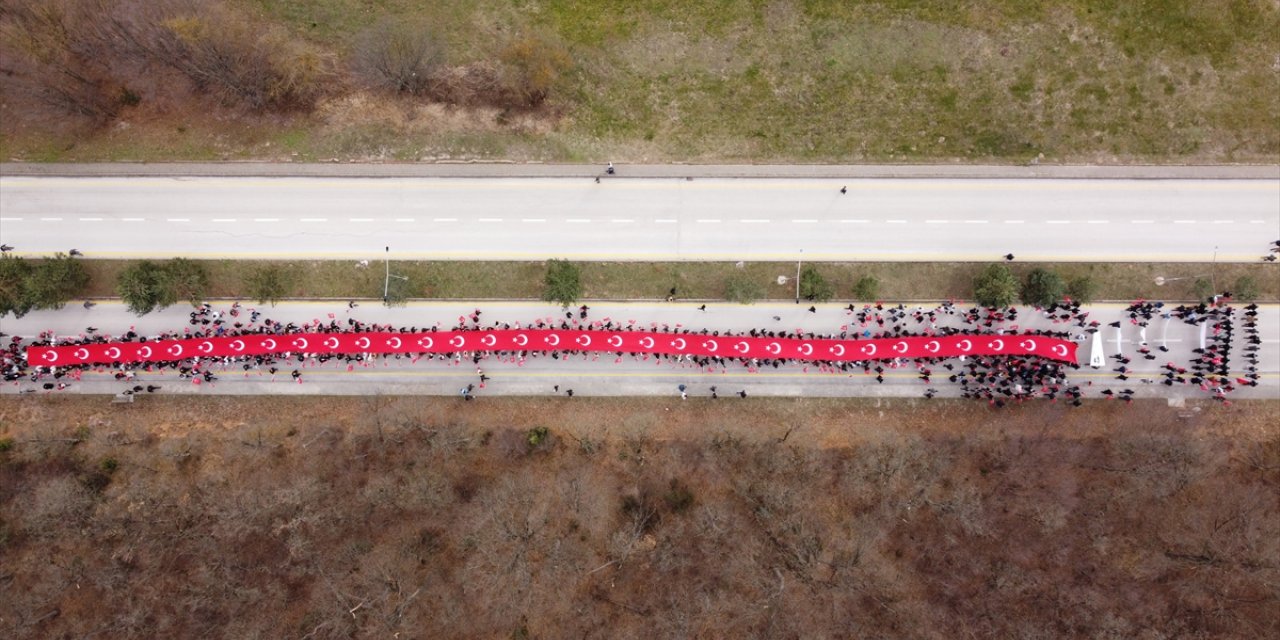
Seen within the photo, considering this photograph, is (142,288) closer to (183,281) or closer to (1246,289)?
(183,281)

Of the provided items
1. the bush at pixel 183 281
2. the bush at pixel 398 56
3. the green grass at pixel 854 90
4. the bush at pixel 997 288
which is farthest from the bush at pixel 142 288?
the bush at pixel 997 288

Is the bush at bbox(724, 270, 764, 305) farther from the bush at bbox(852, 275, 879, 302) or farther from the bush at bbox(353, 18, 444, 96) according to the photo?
the bush at bbox(353, 18, 444, 96)

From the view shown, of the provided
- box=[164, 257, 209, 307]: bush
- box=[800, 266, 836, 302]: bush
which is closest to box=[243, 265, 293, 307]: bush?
box=[164, 257, 209, 307]: bush

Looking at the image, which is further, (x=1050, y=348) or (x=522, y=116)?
(x=522, y=116)

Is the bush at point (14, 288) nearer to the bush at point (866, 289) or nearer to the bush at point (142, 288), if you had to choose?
the bush at point (142, 288)

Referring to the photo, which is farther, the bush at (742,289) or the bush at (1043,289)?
the bush at (742,289)

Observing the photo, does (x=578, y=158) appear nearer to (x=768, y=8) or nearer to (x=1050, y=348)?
(x=768, y=8)

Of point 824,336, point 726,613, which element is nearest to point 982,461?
point 824,336

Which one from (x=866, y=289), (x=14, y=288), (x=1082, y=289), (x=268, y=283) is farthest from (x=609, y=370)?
(x=14, y=288)
